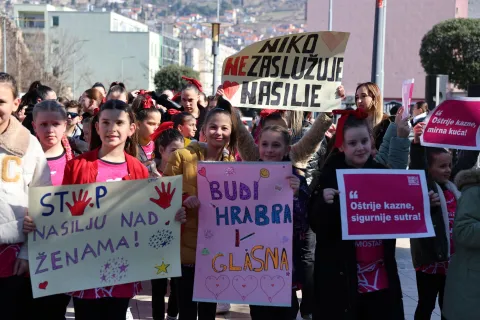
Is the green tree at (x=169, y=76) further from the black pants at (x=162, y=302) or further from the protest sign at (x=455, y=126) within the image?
the protest sign at (x=455, y=126)

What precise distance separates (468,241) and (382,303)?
24.6 inches

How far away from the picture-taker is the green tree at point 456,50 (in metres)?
44.5

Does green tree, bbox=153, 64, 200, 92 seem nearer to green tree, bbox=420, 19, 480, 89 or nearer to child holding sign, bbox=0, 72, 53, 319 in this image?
green tree, bbox=420, 19, 480, 89

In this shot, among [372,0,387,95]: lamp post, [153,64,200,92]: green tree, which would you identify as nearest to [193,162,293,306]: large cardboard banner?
[372,0,387,95]: lamp post

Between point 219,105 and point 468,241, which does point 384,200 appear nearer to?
point 468,241

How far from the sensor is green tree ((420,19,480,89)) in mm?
44469

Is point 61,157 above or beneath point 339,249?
above

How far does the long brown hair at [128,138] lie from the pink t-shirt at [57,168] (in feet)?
0.95

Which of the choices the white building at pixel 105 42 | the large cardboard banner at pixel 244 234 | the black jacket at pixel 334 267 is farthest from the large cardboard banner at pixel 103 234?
the white building at pixel 105 42

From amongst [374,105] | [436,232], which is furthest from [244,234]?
[374,105]

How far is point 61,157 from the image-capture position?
17.7ft

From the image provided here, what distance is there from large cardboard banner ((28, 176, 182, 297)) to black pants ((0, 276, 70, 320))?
166mm

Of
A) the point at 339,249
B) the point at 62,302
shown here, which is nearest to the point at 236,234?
the point at 339,249

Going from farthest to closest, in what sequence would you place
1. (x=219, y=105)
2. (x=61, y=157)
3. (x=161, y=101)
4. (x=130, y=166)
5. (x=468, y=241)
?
(x=161, y=101) < (x=219, y=105) < (x=61, y=157) < (x=130, y=166) < (x=468, y=241)
